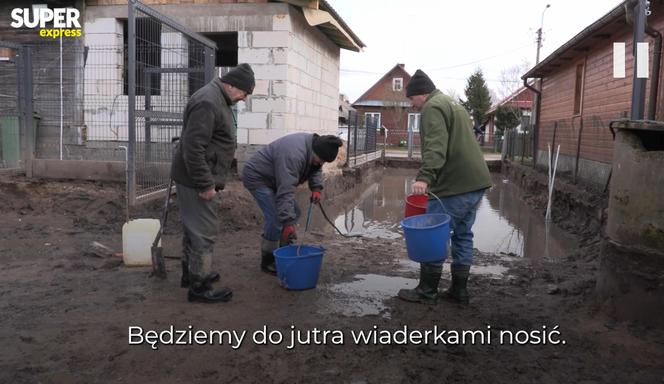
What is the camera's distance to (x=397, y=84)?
49.2 m

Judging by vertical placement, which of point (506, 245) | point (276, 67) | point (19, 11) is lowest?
point (506, 245)

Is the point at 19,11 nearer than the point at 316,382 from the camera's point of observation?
No

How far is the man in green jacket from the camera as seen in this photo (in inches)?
169

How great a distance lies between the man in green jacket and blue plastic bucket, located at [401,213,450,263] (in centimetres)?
18

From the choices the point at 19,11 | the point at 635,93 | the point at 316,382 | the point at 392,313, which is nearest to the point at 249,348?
the point at 316,382

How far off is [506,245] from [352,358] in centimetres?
545

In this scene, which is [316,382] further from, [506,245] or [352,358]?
[506,245]

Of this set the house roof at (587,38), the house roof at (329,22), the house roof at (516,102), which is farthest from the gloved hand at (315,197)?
the house roof at (516,102)

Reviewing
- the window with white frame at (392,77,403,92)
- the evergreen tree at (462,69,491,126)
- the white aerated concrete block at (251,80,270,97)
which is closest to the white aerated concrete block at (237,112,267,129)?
the white aerated concrete block at (251,80,270,97)

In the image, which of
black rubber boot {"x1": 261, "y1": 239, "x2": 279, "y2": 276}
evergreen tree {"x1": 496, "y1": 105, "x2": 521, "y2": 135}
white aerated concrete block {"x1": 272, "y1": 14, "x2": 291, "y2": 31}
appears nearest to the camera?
black rubber boot {"x1": 261, "y1": 239, "x2": 279, "y2": 276}

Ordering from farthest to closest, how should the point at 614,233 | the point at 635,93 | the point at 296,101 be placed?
the point at 296,101 → the point at 635,93 → the point at 614,233

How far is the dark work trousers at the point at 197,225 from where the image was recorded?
418 centimetres

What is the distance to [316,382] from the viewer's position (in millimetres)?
2914

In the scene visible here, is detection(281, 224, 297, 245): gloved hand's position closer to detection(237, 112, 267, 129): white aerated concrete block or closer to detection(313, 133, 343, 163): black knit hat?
detection(313, 133, 343, 163): black knit hat
